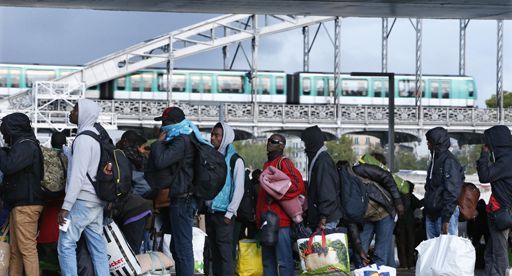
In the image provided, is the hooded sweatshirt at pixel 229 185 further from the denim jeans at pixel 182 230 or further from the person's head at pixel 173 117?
the person's head at pixel 173 117

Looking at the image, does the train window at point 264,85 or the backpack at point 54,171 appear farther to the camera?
the train window at point 264,85

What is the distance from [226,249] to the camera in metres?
10.1

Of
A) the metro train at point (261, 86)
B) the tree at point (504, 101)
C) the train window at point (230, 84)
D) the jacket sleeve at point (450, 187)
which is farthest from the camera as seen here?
the tree at point (504, 101)

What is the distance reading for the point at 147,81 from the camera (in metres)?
67.4

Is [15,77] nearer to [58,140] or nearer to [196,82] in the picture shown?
[196,82]

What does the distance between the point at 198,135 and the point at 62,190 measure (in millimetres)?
1238

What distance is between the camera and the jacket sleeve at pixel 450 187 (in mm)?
10594

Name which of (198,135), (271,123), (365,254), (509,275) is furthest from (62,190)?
(271,123)

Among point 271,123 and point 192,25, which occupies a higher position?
point 192,25

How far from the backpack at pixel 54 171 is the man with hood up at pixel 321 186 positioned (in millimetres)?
2159

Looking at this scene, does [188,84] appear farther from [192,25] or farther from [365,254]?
[365,254]

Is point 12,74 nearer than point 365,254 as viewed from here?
No

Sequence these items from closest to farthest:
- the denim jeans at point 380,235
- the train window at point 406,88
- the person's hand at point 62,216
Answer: the person's hand at point 62,216 < the denim jeans at point 380,235 < the train window at point 406,88

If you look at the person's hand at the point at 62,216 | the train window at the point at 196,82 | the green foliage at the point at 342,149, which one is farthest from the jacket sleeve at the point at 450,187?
the green foliage at the point at 342,149
